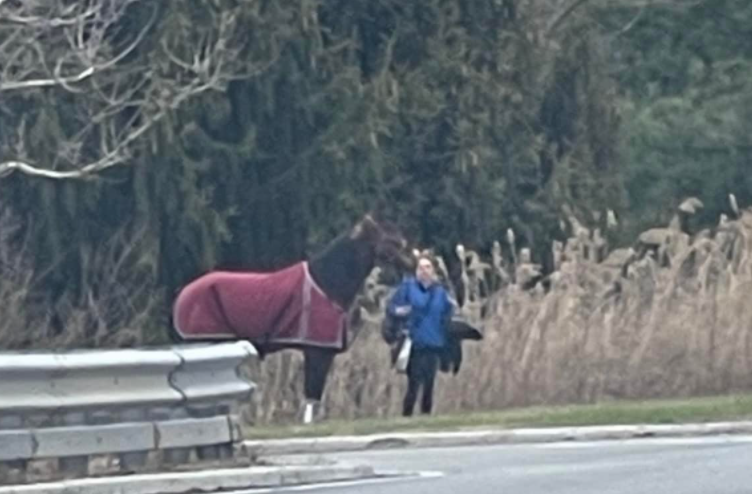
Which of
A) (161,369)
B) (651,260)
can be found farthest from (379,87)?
(161,369)

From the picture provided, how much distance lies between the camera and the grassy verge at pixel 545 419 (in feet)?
70.1

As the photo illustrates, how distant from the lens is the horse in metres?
24.5

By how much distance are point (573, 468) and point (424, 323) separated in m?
7.36

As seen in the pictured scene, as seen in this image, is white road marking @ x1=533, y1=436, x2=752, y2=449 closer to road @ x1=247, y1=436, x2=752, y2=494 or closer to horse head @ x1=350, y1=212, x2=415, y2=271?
road @ x1=247, y1=436, x2=752, y2=494

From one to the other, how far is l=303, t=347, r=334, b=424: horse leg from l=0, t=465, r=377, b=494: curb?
7.77 meters

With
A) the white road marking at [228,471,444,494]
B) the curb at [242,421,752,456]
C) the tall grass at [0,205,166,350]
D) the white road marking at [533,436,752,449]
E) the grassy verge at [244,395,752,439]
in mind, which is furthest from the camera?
the tall grass at [0,205,166,350]

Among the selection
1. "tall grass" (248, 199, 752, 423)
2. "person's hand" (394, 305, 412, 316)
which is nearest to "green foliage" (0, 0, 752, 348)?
"tall grass" (248, 199, 752, 423)

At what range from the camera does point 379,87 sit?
32562 millimetres

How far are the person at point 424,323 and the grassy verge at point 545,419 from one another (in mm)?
1378

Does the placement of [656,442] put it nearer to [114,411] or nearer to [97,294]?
[114,411]

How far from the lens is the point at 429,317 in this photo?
24422 mm

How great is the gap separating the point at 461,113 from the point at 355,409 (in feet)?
29.9

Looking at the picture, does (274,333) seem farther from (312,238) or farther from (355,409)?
(312,238)

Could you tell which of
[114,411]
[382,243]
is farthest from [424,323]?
[114,411]
